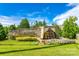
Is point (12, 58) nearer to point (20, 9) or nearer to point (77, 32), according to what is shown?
point (20, 9)

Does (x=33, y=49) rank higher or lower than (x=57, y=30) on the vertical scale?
lower

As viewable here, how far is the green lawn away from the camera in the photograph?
2.51 metres

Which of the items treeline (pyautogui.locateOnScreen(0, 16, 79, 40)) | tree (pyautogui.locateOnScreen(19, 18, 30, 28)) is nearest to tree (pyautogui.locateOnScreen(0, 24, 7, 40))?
treeline (pyautogui.locateOnScreen(0, 16, 79, 40))

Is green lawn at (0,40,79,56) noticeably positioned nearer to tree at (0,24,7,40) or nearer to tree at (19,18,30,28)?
tree at (0,24,7,40)

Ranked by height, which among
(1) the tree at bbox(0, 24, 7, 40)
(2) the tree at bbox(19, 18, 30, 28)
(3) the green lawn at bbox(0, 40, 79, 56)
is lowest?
(3) the green lawn at bbox(0, 40, 79, 56)

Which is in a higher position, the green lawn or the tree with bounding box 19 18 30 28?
the tree with bounding box 19 18 30 28

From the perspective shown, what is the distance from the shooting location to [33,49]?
255 cm

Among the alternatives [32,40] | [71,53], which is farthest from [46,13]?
[71,53]

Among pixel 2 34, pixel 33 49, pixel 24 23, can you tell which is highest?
pixel 24 23

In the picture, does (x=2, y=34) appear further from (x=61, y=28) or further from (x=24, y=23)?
(x=61, y=28)

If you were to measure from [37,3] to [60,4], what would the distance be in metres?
0.23

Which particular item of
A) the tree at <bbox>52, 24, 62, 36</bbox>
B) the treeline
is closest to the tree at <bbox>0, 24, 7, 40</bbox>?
the treeline

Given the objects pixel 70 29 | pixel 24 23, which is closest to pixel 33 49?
pixel 24 23

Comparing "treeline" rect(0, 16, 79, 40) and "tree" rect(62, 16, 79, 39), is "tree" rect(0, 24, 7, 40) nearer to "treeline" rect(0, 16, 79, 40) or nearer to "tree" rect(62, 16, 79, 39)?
"treeline" rect(0, 16, 79, 40)
